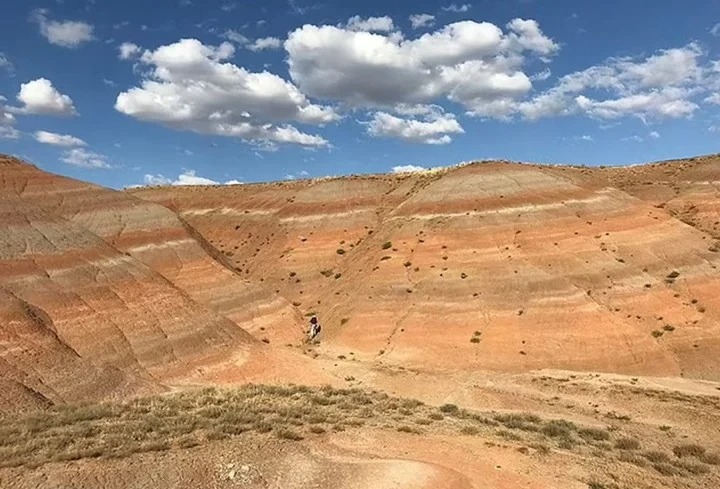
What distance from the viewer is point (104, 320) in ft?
107

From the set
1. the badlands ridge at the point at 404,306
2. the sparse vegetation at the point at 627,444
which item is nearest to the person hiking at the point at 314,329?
the badlands ridge at the point at 404,306

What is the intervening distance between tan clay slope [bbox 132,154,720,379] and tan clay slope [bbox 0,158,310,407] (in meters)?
7.83

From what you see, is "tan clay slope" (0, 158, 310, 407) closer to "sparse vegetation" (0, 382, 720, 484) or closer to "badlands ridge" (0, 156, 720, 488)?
"badlands ridge" (0, 156, 720, 488)

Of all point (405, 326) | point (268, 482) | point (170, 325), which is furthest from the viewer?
point (405, 326)

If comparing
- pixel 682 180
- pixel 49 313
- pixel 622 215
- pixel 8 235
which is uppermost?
pixel 682 180

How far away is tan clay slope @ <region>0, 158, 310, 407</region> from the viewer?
26.5 meters

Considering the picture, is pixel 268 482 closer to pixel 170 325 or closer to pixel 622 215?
pixel 170 325

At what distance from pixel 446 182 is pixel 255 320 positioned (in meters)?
27.0

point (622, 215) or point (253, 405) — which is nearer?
point (253, 405)

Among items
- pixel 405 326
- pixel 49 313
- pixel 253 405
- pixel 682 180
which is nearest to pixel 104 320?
pixel 49 313

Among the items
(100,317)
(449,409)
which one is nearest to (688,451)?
(449,409)

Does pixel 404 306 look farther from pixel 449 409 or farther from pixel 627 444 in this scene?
pixel 627 444

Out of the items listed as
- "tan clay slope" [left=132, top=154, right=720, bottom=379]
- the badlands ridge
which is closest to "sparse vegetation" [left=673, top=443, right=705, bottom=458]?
the badlands ridge

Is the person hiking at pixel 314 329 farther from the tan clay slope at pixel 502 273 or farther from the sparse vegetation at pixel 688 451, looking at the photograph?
the sparse vegetation at pixel 688 451
